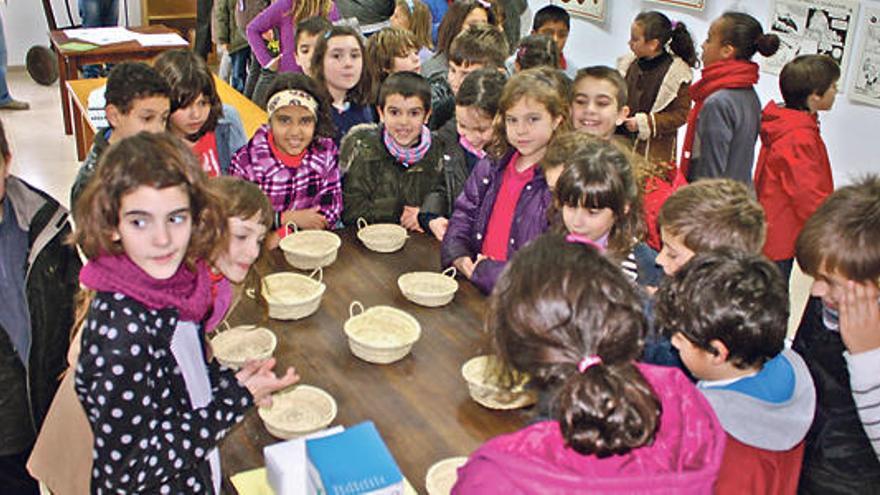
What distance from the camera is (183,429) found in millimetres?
1736

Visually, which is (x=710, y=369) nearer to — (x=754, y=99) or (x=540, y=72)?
(x=540, y=72)

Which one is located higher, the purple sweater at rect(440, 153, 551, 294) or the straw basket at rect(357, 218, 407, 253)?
the purple sweater at rect(440, 153, 551, 294)

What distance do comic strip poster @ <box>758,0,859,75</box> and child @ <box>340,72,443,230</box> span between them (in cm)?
313

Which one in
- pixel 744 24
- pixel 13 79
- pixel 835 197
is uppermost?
pixel 744 24

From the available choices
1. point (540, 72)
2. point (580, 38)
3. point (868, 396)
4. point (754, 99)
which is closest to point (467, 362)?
point (868, 396)

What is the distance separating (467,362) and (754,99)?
254 cm

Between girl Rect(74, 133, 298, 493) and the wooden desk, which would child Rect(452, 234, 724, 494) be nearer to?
girl Rect(74, 133, 298, 493)

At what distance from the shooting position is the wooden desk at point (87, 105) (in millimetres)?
5051

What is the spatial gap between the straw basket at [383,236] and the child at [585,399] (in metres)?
1.62

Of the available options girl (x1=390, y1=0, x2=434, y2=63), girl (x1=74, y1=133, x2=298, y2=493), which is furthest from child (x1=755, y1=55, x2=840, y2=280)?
girl (x1=74, y1=133, x2=298, y2=493)

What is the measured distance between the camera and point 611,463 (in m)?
1.31

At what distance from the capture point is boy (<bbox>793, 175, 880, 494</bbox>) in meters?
1.92

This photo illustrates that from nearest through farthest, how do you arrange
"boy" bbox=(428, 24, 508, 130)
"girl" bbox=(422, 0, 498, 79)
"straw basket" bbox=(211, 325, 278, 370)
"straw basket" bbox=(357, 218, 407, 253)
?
1. "straw basket" bbox=(211, 325, 278, 370)
2. "straw basket" bbox=(357, 218, 407, 253)
3. "boy" bbox=(428, 24, 508, 130)
4. "girl" bbox=(422, 0, 498, 79)

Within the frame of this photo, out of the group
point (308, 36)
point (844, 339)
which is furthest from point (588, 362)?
point (308, 36)
